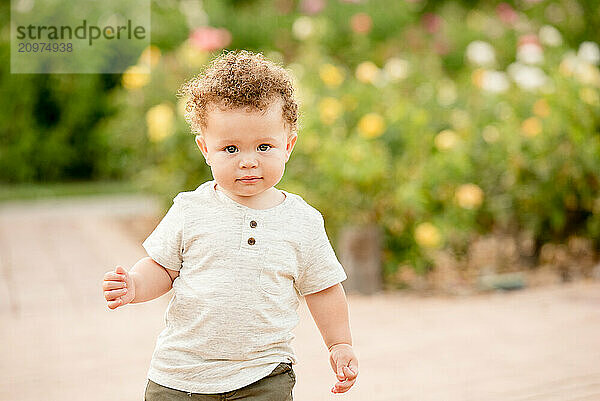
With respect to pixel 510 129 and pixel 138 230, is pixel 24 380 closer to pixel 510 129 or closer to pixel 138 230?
pixel 510 129

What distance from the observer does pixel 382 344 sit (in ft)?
12.2

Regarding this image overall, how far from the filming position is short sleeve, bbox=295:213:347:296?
189 centimetres

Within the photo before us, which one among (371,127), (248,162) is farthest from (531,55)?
(248,162)

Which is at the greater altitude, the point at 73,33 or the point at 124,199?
the point at 73,33

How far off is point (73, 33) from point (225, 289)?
7.61 metres

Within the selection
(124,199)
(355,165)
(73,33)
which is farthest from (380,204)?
(73,33)

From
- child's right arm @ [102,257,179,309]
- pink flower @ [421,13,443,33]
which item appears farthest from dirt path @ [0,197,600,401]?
pink flower @ [421,13,443,33]

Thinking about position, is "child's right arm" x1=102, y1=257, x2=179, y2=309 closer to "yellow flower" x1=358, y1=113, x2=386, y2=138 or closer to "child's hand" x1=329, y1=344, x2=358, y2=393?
"child's hand" x1=329, y1=344, x2=358, y2=393

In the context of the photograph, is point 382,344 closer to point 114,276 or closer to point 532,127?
point 532,127

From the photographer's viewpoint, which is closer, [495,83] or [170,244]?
[170,244]

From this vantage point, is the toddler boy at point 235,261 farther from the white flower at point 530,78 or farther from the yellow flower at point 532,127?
the white flower at point 530,78

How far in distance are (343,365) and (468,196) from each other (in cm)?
285

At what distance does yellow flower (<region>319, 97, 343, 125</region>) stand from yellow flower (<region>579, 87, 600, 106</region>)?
5.02 ft

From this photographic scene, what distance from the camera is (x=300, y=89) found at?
206 inches
